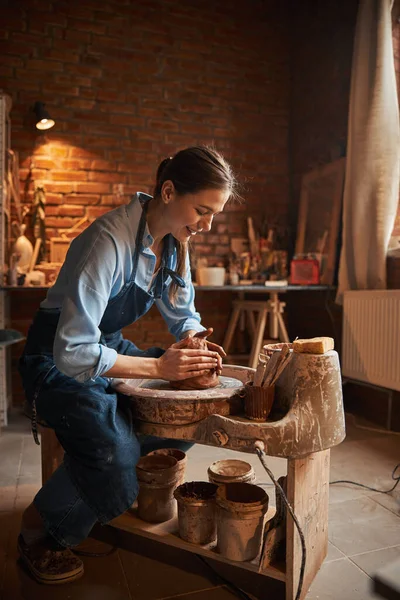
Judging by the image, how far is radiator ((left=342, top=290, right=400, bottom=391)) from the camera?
118 inches

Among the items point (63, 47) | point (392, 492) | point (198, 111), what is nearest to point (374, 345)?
point (392, 492)

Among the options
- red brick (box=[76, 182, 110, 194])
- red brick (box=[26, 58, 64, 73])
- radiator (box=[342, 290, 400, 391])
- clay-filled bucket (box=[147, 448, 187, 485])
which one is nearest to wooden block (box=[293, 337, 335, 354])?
clay-filled bucket (box=[147, 448, 187, 485])

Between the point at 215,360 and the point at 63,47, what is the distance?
135 inches

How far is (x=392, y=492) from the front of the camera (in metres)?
2.29

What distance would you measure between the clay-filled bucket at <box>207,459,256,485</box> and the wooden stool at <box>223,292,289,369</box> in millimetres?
1816

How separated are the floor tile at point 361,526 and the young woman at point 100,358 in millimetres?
865

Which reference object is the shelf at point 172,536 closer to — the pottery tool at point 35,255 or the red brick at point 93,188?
the pottery tool at point 35,255

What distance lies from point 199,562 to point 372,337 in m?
1.93

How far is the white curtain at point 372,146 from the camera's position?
3264 mm

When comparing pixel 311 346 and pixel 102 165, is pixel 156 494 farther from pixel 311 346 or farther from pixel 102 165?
pixel 102 165

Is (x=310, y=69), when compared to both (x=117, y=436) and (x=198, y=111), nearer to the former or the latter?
(x=198, y=111)

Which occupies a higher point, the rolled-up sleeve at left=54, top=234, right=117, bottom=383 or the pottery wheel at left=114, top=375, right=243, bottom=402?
the rolled-up sleeve at left=54, top=234, right=117, bottom=383

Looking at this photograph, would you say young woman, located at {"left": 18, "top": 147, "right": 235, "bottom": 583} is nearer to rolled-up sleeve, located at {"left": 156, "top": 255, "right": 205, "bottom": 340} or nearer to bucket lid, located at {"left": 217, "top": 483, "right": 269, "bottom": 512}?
rolled-up sleeve, located at {"left": 156, "top": 255, "right": 205, "bottom": 340}

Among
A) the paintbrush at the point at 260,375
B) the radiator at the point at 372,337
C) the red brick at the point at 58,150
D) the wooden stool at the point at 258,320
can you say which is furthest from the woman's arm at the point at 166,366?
the red brick at the point at 58,150
